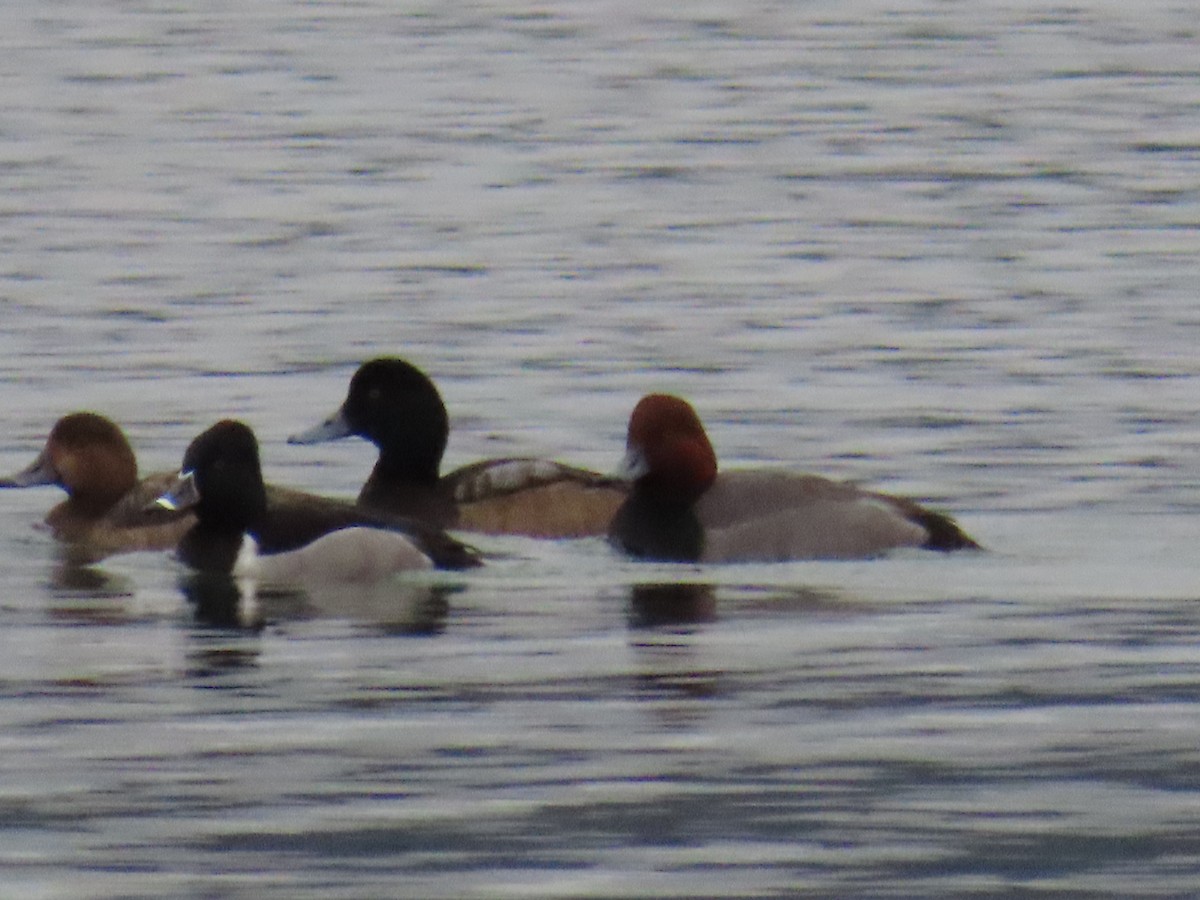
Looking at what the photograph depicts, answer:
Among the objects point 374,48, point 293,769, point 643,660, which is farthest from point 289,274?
point 374,48

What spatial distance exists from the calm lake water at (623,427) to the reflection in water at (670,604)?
0.04 meters

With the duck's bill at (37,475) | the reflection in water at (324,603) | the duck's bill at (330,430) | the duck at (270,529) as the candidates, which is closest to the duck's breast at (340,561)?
the duck at (270,529)

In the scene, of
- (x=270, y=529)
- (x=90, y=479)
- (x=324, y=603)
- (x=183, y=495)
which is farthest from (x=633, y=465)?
(x=90, y=479)

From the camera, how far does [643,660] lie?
41.8 ft

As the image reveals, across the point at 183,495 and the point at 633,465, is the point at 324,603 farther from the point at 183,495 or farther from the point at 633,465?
the point at 633,465

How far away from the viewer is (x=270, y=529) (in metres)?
15.4

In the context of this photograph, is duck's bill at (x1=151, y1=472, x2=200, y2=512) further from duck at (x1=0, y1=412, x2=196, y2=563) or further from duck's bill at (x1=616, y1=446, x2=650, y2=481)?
duck's bill at (x1=616, y1=446, x2=650, y2=481)

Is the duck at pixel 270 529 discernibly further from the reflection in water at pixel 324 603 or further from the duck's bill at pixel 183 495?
the reflection in water at pixel 324 603

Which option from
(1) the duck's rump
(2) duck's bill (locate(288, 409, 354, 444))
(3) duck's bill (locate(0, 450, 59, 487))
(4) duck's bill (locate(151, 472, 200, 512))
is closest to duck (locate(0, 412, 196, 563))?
(3) duck's bill (locate(0, 450, 59, 487))

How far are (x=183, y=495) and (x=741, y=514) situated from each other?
2.43m

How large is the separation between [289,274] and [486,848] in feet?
54.8

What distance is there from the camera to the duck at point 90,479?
1655cm

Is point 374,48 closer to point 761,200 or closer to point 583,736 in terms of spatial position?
point 761,200

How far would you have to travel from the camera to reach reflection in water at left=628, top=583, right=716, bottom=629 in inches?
545
